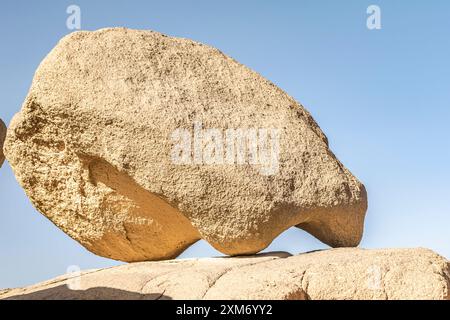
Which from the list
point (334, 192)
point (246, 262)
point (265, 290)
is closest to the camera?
point (265, 290)

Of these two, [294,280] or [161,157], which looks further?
[161,157]

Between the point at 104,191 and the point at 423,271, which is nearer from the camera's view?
the point at 423,271

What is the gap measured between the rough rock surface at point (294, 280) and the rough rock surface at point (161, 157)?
0.67 meters

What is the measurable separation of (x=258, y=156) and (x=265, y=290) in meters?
1.68

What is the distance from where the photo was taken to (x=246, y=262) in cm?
704

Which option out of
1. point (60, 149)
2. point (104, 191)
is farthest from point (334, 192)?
point (60, 149)

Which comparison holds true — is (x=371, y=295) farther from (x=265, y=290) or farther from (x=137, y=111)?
(x=137, y=111)

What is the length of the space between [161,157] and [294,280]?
6.04ft

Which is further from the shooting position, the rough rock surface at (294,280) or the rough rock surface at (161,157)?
the rough rock surface at (161,157)

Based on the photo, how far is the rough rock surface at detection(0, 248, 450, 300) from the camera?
20.5 ft

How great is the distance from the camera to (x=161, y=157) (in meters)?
7.12

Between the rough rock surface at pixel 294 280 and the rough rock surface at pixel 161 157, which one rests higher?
the rough rock surface at pixel 161 157

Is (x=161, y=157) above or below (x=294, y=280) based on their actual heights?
above

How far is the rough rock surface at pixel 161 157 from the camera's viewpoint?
714 cm
